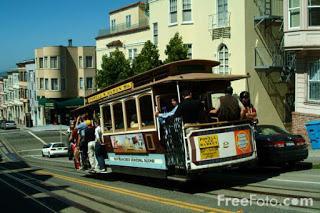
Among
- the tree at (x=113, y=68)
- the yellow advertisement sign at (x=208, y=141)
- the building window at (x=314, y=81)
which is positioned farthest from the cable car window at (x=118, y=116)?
the tree at (x=113, y=68)

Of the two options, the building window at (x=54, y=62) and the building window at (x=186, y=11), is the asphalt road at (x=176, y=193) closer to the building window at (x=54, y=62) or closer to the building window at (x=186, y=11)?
the building window at (x=186, y=11)

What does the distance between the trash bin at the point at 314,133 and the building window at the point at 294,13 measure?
5919 mm

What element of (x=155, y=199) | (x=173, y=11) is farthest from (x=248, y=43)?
(x=155, y=199)

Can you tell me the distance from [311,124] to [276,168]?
26.9 feet

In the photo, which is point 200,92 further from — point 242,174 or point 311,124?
point 311,124

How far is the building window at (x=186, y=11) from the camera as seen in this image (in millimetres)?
37000

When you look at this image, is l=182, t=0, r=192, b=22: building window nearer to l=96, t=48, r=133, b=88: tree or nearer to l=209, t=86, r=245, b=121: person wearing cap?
l=96, t=48, r=133, b=88: tree

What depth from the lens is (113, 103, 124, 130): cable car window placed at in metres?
14.4

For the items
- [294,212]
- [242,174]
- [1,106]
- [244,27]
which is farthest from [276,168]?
[1,106]

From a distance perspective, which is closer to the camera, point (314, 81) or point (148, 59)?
point (314, 81)

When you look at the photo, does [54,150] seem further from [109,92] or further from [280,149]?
[280,149]

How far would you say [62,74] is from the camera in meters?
80.7

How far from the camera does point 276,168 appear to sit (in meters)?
15.7

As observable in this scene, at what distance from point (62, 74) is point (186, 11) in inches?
1833
